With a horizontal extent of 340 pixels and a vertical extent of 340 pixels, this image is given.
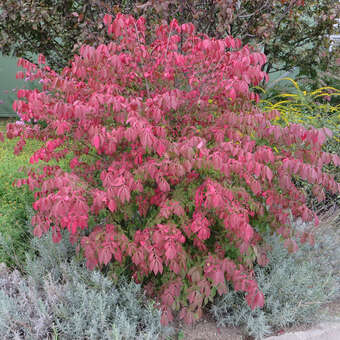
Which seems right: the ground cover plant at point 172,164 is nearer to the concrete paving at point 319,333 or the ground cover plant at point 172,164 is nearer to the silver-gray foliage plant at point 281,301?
the silver-gray foliage plant at point 281,301

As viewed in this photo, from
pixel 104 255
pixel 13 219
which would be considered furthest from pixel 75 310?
pixel 13 219

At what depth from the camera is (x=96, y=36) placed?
5230 mm

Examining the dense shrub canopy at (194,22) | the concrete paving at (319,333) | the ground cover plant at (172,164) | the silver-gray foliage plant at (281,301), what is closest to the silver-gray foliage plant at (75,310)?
the ground cover plant at (172,164)

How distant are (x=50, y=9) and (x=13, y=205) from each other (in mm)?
3433

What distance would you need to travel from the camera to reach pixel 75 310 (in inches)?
93.4

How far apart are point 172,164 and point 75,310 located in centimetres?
116

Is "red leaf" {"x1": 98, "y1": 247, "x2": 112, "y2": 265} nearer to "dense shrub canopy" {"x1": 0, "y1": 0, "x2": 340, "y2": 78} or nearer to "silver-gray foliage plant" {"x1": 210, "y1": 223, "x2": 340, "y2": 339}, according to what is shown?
"silver-gray foliage plant" {"x1": 210, "y1": 223, "x2": 340, "y2": 339}

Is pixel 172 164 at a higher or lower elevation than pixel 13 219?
higher

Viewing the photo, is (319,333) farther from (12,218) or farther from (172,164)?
(12,218)

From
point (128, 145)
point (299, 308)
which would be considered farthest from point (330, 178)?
point (128, 145)

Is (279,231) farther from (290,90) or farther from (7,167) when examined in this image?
(290,90)

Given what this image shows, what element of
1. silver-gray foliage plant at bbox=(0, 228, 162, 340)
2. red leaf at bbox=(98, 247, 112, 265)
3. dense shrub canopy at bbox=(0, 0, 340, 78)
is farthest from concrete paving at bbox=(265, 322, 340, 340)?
dense shrub canopy at bbox=(0, 0, 340, 78)

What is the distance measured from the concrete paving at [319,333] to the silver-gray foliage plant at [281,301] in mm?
62

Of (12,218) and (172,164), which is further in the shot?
(12,218)
